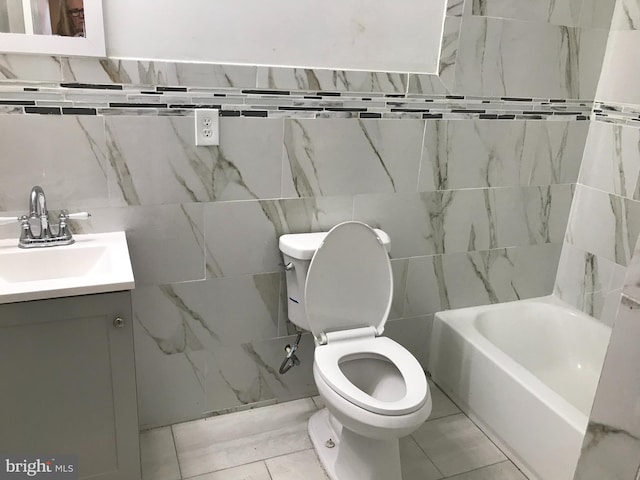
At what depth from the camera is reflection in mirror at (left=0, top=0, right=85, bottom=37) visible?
1484mm

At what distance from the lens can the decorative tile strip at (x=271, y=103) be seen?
1.58 meters

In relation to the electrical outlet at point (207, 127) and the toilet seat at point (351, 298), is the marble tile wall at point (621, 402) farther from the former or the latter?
the electrical outlet at point (207, 127)

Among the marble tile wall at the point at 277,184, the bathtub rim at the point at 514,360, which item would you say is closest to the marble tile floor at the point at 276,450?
the marble tile wall at the point at 277,184

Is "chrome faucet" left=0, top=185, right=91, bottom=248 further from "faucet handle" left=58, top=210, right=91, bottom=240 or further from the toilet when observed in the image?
the toilet

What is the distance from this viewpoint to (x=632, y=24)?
2.13 m

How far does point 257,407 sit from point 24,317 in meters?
1.14

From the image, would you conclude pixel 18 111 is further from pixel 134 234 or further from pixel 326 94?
pixel 326 94

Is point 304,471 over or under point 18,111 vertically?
under

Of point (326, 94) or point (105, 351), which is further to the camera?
point (326, 94)

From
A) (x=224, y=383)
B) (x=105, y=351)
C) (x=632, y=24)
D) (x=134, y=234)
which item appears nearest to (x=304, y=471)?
(x=224, y=383)

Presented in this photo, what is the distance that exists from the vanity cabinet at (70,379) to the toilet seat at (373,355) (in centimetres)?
63

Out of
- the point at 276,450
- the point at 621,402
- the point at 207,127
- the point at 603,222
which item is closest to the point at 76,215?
the point at 207,127

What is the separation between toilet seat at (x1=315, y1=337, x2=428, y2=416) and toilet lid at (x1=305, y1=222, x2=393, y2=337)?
9cm

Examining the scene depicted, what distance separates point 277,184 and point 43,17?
2.97 feet
